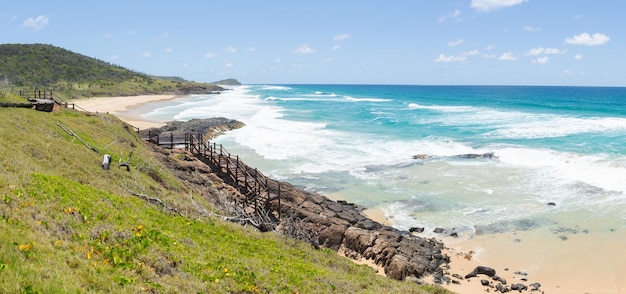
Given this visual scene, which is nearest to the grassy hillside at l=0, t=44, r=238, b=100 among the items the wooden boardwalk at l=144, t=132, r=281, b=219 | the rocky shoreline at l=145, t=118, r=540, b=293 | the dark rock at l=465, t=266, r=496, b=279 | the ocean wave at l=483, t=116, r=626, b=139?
the wooden boardwalk at l=144, t=132, r=281, b=219

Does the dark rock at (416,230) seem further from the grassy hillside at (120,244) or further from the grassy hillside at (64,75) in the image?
the grassy hillside at (64,75)

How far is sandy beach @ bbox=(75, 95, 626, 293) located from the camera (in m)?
18.7

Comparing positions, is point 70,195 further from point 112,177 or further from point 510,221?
point 510,221

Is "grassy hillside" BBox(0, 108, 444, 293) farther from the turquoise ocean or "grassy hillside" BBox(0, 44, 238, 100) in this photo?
"grassy hillside" BBox(0, 44, 238, 100)

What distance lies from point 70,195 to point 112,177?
6150 millimetres

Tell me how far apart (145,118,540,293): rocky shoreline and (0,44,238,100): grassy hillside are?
68.1m

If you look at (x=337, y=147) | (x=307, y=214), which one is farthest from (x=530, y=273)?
(x=337, y=147)

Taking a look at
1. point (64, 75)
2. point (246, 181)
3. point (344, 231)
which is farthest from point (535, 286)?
point (64, 75)

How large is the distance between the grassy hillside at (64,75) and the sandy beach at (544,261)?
8045 centimetres

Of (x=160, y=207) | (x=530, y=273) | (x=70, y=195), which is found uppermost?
(x=70, y=195)

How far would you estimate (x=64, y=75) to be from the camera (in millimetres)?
105812

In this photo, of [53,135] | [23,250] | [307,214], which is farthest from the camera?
[307,214]

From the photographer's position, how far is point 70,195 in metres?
12.7

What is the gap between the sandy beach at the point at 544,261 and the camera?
18.7 meters
